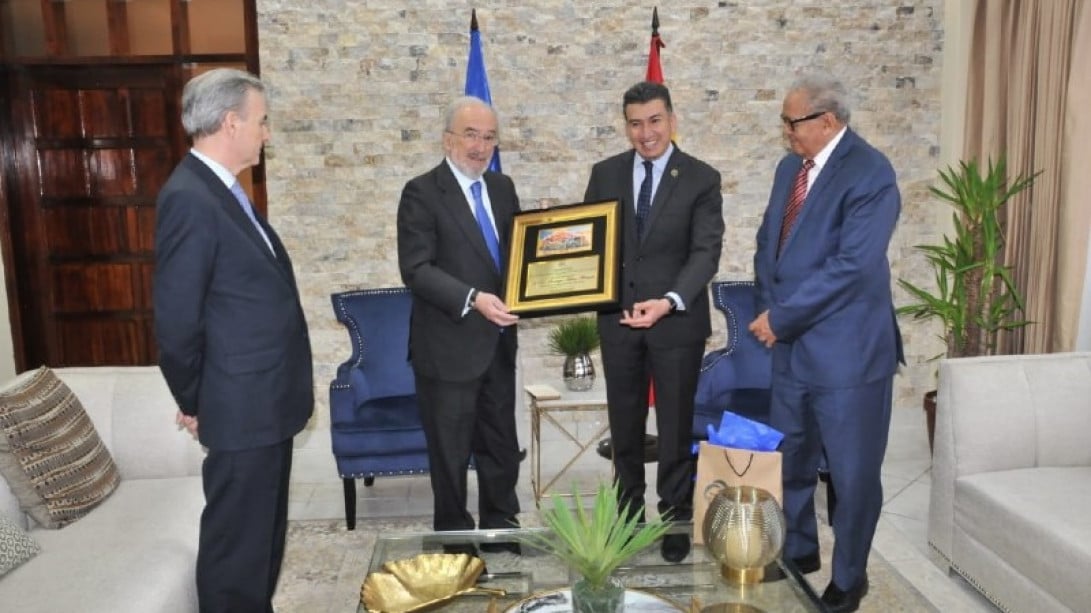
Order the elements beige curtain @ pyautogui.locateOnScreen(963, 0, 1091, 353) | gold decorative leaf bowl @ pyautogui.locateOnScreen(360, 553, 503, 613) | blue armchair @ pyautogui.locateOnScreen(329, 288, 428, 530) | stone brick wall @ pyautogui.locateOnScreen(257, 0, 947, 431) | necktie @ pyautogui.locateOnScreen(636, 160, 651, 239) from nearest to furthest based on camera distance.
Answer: gold decorative leaf bowl @ pyautogui.locateOnScreen(360, 553, 503, 613) → necktie @ pyautogui.locateOnScreen(636, 160, 651, 239) → blue armchair @ pyautogui.locateOnScreen(329, 288, 428, 530) → beige curtain @ pyautogui.locateOnScreen(963, 0, 1091, 353) → stone brick wall @ pyautogui.locateOnScreen(257, 0, 947, 431)

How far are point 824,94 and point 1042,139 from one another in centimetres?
197

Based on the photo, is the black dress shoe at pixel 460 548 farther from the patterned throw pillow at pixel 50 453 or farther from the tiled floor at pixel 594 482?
the tiled floor at pixel 594 482

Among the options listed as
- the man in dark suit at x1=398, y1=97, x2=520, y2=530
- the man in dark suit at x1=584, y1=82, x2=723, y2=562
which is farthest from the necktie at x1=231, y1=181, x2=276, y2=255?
the man in dark suit at x1=584, y1=82, x2=723, y2=562

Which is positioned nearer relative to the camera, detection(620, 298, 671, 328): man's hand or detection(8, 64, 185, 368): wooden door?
detection(620, 298, 671, 328): man's hand

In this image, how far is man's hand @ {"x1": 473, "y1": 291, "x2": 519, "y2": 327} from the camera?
2686 millimetres

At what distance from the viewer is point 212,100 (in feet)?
6.83

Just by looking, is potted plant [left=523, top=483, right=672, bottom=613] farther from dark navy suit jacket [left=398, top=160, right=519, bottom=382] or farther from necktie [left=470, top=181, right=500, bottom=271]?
necktie [left=470, top=181, right=500, bottom=271]

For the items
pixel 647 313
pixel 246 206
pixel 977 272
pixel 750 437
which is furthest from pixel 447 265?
pixel 977 272

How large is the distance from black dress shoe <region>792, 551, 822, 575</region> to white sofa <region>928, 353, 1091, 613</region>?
43 centimetres

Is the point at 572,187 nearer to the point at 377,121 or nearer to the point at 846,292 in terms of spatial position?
the point at 377,121

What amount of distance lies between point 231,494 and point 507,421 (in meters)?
1.02

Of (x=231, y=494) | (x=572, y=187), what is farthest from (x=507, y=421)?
(x=572, y=187)

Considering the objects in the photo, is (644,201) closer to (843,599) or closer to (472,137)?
(472,137)

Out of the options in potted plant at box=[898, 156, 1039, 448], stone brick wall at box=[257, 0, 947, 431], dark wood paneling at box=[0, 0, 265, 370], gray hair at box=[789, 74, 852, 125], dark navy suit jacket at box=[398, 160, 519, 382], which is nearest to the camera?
gray hair at box=[789, 74, 852, 125]
